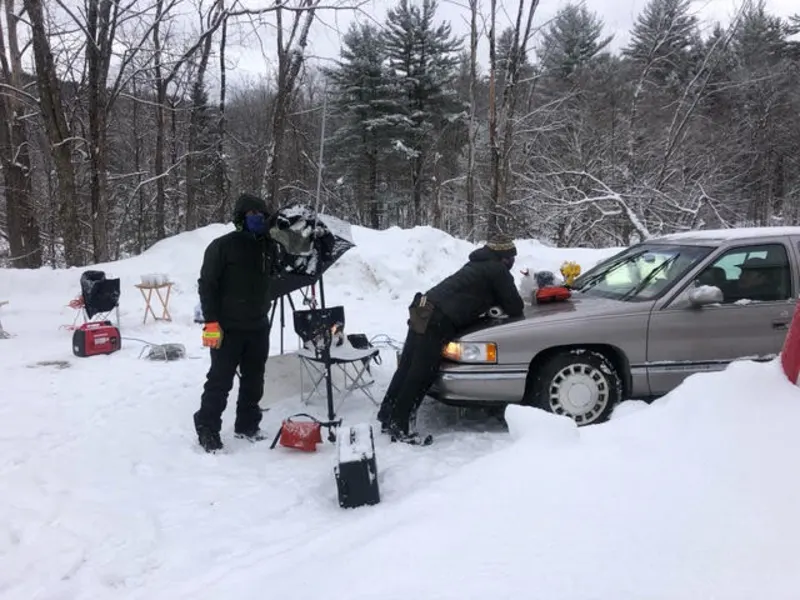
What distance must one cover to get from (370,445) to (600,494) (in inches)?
66.7

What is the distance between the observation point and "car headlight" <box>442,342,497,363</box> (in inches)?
175

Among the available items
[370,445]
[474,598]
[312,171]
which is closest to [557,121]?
[312,171]

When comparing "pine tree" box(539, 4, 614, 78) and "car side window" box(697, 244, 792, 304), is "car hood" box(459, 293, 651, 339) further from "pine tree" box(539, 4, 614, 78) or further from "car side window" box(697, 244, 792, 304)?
"pine tree" box(539, 4, 614, 78)

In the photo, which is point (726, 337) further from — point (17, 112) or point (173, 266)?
point (17, 112)

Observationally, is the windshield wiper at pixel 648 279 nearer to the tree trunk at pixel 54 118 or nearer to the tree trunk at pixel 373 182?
the tree trunk at pixel 54 118

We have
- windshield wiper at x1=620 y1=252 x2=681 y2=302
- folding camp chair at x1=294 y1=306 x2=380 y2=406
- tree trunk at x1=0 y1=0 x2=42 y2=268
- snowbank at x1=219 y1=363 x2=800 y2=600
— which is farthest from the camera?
tree trunk at x1=0 y1=0 x2=42 y2=268

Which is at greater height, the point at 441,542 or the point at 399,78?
the point at 399,78

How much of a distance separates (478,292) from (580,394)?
1.12 meters

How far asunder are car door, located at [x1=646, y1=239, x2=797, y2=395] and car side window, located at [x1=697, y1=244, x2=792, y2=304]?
11mm

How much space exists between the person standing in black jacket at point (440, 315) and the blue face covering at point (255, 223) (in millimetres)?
1379

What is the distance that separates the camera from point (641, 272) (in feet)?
16.6

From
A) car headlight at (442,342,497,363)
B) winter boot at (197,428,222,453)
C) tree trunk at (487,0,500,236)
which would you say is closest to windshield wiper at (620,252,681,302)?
car headlight at (442,342,497,363)

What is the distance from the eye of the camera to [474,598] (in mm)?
1914

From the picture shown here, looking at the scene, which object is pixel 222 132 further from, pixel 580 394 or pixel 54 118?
pixel 580 394
